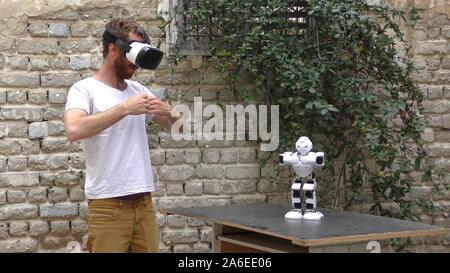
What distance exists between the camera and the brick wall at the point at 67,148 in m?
5.55

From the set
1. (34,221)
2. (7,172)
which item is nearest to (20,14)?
(7,172)

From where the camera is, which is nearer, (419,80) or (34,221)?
(34,221)

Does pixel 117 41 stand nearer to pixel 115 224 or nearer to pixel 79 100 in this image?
pixel 79 100

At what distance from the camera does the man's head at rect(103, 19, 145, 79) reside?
3.94m

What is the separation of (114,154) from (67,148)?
6.44ft

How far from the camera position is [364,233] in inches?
139

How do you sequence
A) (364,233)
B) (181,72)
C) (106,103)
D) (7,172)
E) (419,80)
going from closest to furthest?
(364,233), (106,103), (7,172), (181,72), (419,80)

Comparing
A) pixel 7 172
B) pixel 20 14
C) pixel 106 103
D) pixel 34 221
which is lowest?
pixel 34 221

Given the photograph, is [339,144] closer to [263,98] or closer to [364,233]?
[263,98]

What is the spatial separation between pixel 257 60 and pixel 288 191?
1082 mm

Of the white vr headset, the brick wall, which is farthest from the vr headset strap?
the brick wall

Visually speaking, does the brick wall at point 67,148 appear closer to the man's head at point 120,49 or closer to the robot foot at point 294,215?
the man's head at point 120,49

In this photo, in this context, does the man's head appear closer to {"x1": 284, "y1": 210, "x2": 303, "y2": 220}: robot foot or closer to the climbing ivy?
{"x1": 284, "y1": 210, "x2": 303, "y2": 220}: robot foot

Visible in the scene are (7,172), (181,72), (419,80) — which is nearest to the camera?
(7,172)
